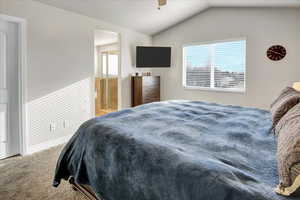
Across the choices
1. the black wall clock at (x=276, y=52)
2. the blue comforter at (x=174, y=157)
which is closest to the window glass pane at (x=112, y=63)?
the black wall clock at (x=276, y=52)

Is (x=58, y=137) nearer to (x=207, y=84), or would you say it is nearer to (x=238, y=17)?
(x=207, y=84)

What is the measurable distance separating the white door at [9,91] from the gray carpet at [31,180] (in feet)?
0.75

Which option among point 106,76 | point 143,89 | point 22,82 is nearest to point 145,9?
point 143,89

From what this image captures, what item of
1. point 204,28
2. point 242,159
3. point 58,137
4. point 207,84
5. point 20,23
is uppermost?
point 204,28

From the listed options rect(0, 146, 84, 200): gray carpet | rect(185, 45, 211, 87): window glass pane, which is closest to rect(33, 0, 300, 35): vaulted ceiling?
rect(185, 45, 211, 87): window glass pane

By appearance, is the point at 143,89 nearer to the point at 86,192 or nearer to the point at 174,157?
the point at 86,192

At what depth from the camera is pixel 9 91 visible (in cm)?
282

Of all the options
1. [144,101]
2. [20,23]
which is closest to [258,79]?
[144,101]

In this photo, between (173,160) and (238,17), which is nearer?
(173,160)

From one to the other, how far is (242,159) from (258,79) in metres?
3.20

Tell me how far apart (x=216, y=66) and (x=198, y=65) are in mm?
439

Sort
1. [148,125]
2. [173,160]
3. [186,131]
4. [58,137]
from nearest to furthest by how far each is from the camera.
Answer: [173,160]
[186,131]
[148,125]
[58,137]

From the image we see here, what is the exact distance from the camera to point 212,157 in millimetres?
1111

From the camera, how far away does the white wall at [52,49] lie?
2961 millimetres
